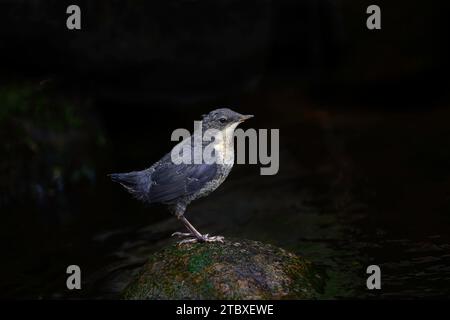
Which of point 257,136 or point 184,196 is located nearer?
point 184,196

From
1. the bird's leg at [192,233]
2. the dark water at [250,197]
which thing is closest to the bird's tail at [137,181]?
the bird's leg at [192,233]

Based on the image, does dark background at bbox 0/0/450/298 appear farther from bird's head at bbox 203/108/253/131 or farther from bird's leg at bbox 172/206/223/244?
bird's head at bbox 203/108/253/131

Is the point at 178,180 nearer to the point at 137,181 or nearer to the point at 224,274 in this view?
the point at 137,181

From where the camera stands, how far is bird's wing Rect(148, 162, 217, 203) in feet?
16.7

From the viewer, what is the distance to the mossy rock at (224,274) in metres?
4.77

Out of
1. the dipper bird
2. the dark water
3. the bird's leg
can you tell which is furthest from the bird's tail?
the dark water

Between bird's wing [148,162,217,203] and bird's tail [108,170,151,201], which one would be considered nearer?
bird's wing [148,162,217,203]

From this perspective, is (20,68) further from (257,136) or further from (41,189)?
(257,136)

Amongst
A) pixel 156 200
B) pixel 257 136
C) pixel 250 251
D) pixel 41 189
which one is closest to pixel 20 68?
pixel 41 189

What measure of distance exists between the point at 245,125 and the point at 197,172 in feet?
17.0

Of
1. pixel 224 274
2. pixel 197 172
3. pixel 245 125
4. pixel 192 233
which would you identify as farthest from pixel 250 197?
pixel 224 274

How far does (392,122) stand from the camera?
9.91m

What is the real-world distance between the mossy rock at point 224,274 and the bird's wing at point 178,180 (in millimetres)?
413

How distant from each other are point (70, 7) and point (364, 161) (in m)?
4.16
